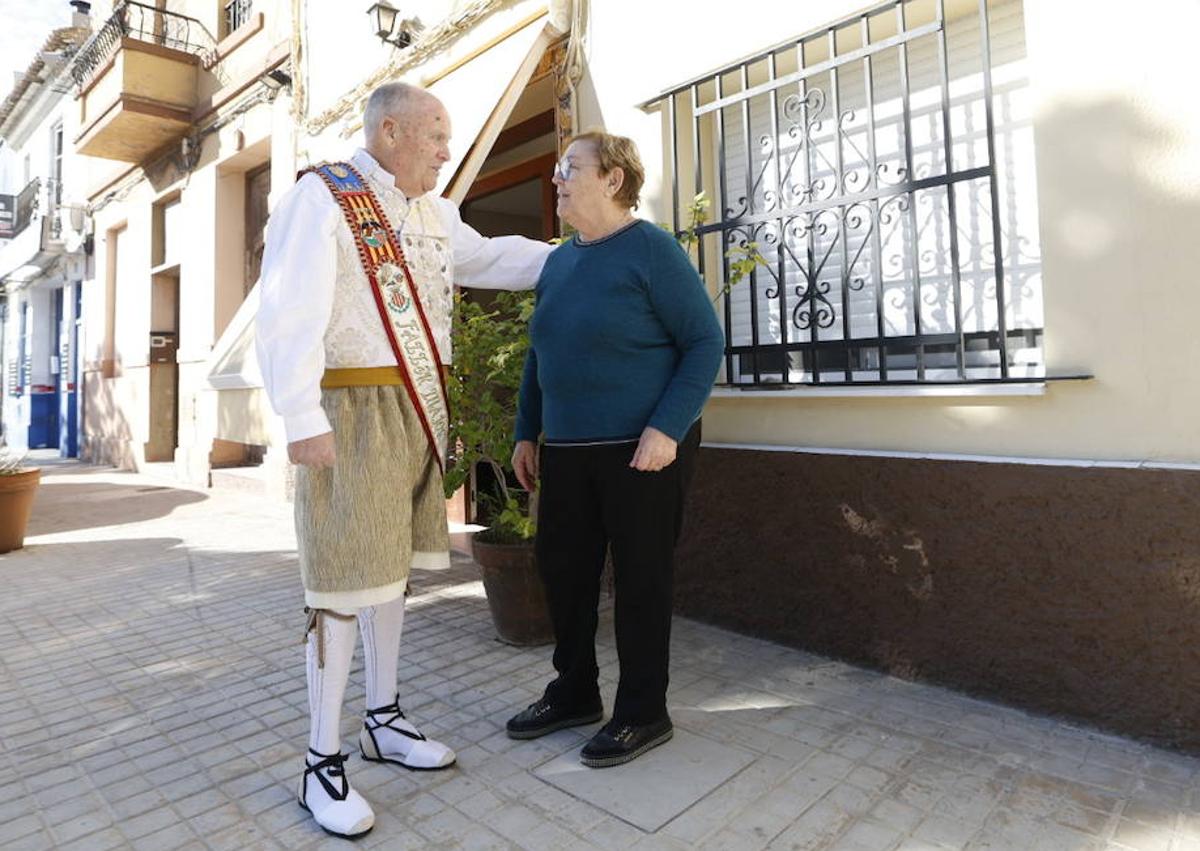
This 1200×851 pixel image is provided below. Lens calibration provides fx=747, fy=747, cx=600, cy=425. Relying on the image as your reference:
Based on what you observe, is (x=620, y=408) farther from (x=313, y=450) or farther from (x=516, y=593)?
(x=516, y=593)

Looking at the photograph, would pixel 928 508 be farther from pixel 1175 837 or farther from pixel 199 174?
pixel 199 174

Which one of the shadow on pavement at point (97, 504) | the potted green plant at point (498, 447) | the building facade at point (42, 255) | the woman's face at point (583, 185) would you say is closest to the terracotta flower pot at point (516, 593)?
the potted green plant at point (498, 447)

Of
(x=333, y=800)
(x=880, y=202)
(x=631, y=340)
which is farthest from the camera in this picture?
(x=880, y=202)

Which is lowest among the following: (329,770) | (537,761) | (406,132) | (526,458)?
(537,761)

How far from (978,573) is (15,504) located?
6.63 metres

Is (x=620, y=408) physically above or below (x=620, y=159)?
below

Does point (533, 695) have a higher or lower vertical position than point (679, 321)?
lower

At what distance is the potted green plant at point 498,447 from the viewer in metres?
3.29

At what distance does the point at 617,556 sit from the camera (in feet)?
7.79

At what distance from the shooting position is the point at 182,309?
966 centimetres

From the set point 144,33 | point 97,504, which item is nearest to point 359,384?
point 97,504

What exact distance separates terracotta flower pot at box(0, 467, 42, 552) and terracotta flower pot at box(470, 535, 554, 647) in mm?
4518

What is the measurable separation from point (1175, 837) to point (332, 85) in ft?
24.7

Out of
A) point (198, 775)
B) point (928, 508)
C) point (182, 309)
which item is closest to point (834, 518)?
point (928, 508)
